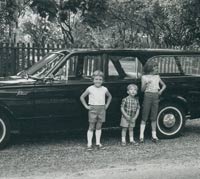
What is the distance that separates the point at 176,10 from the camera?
20.7 meters

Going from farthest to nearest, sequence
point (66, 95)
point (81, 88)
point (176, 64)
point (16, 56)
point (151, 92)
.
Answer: point (16, 56)
point (176, 64)
point (151, 92)
point (81, 88)
point (66, 95)

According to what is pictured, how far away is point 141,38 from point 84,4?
74.3 feet

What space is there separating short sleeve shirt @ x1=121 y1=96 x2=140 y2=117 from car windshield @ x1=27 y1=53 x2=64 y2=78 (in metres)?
1.46

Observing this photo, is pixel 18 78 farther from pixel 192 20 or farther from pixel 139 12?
pixel 139 12

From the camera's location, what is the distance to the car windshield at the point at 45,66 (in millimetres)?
7871

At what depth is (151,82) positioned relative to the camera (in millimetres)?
8102

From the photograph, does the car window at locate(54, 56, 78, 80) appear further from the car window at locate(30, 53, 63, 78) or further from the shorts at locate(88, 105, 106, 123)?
the shorts at locate(88, 105, 106, 123)

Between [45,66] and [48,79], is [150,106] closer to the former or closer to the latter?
[48,79]

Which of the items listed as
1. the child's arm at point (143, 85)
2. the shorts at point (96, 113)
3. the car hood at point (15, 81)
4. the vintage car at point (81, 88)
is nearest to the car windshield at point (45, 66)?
the vintage car at point (81, 88)

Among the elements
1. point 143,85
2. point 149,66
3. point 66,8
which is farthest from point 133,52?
point 66,8

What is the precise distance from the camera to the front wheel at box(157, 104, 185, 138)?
854 centimetres

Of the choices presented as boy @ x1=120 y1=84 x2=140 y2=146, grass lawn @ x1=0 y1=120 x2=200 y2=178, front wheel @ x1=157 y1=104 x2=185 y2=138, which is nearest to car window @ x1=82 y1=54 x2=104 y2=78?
boy @ x1=120 y1=84 x2=140 y2=146

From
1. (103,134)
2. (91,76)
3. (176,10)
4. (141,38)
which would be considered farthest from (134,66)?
(141,38)

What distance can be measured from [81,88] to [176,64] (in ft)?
7.13
